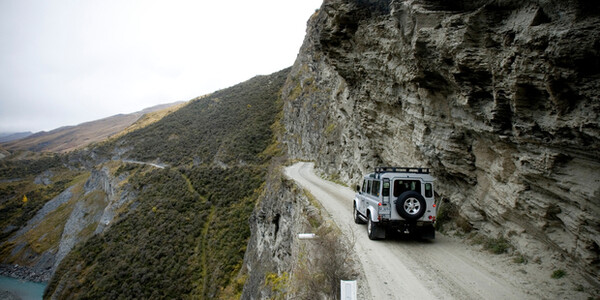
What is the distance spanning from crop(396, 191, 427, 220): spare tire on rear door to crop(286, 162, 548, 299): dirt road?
1.13 meters

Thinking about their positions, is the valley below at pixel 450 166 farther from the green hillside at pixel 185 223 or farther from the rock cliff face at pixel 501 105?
the green hillside at pixel 185 223

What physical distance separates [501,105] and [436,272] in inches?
182

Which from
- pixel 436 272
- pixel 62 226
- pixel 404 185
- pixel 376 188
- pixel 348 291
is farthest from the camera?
pixel 62 226

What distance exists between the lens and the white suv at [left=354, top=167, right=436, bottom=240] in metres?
8.86

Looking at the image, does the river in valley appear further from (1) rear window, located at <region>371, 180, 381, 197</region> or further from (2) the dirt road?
(2) the dirt road

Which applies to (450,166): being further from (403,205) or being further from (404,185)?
(403,205)

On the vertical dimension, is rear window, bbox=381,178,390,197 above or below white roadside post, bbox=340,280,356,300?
above

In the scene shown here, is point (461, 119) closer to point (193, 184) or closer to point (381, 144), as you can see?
point (381, 144)

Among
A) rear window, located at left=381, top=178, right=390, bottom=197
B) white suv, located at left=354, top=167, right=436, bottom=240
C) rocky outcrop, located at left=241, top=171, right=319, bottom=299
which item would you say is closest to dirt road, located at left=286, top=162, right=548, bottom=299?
white suv, located at left=354, top=167, right=436, bottom=240

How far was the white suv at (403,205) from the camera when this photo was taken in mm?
8859

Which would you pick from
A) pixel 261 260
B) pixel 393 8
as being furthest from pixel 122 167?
pixel 393 8

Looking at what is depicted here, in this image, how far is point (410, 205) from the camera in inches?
350

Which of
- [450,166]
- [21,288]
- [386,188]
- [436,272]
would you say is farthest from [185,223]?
[21,288]

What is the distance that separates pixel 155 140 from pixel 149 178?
27445 millimetres
